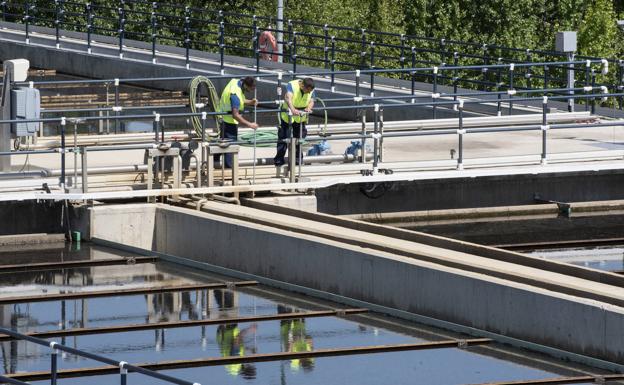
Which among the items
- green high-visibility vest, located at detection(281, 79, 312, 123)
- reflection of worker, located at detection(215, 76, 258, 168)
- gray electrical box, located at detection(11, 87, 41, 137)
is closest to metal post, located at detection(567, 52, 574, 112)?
green high-visibility vest, located at detection(281, 79, 312, 123)

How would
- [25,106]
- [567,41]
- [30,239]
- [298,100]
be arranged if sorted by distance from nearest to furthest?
[30,239] < [25,106] < [298,100] < [567,41]

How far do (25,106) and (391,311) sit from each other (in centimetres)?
708

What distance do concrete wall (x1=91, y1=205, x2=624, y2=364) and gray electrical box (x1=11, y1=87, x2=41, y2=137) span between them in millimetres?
1865

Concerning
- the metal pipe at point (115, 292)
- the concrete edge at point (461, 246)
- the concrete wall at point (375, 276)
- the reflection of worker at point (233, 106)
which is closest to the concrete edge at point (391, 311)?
the concrete wall at point (375, 276)

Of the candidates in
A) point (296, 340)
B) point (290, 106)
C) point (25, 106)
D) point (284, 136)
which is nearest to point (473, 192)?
point (284, 136)

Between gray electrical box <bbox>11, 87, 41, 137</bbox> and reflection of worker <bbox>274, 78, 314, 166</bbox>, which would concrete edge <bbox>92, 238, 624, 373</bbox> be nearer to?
gray electrical box <bbox>11, 87, 41, 137</bbox>

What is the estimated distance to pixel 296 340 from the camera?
17.2 meters

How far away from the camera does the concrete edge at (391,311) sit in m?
16.3

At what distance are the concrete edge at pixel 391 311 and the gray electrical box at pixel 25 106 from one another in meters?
1.99

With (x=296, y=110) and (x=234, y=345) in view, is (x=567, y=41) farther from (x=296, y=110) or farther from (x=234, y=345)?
(x=234, y=345)

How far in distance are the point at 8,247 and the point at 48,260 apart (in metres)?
1.06

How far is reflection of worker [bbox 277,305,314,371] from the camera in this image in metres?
16.3

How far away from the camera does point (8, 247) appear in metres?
22.1

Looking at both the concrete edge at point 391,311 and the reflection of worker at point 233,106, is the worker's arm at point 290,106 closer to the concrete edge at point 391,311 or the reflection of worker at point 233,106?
the reflection of worker at point 233,106
